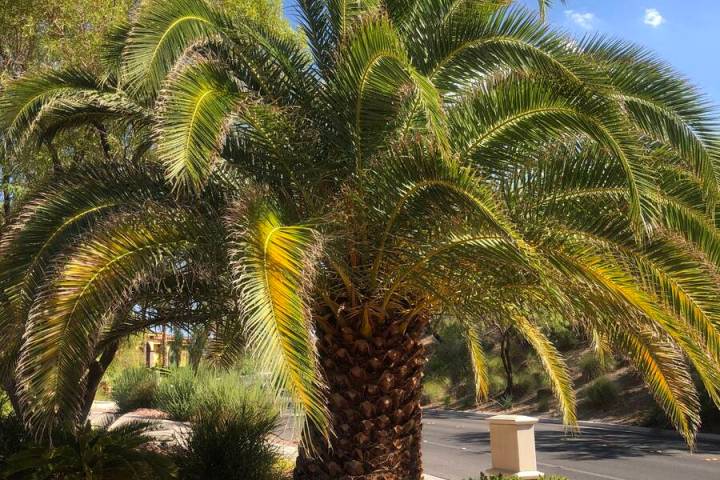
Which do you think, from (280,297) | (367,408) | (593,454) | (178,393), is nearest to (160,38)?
(280,297)

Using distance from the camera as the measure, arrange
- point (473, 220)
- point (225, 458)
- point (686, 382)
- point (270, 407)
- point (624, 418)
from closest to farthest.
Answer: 1. point (473, 220)
2. point (686, 382)
3. point (225, 458)
4. point (270, 407)
5. point (624, 418)

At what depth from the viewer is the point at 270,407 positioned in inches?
457

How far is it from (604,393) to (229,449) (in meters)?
19.7

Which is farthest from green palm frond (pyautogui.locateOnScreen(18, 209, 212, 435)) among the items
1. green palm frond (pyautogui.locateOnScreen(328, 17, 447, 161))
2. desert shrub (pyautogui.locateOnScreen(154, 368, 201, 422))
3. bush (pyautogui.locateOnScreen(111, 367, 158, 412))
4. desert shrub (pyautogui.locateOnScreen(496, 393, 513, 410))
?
desert shrub (pyautogui.locateOnScreen(496, 393, 513, 410))

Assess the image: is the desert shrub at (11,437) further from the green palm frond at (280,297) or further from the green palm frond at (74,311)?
the green palm frond at (280,297)

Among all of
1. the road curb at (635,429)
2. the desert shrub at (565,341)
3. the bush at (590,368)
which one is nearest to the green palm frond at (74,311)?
the road curb at (635,429)

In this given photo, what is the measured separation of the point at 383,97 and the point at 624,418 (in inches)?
818

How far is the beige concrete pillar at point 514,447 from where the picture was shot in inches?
349

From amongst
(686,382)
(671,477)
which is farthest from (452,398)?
(686,382)

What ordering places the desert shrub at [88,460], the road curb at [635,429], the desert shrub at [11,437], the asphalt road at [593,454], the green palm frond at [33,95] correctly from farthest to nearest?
1. the road curb at [635,429]
2. the asphalt road at [593,454]
3. the desert shrub at [11,437]
4. the desert shrub at [88,460]
5. the green palm frond at [33,95]

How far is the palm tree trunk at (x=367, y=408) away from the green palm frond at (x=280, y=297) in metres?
2.27

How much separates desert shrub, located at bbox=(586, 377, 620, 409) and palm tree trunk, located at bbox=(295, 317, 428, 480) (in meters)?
20.2

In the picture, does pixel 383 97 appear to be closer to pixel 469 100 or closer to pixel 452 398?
pixel 469 100

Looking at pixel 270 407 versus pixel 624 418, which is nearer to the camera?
pixel 270 407
